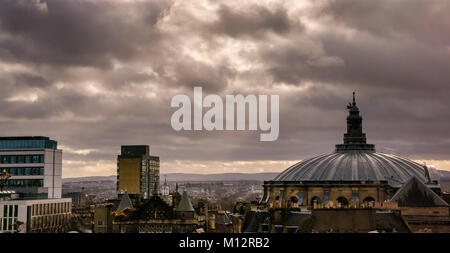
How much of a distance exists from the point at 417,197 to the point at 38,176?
387ft

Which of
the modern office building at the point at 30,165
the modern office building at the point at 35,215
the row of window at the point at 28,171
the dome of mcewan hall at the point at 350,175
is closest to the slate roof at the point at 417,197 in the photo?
the dome of mcewan hall at the point at 350,175

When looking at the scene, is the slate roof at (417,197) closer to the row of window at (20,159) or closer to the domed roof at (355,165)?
the domed roof at (355,165)

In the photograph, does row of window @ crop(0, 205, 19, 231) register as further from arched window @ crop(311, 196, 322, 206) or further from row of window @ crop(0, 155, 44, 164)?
arched window @ crop(311, 196, 322, 206)

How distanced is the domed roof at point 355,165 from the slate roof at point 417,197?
678 inches

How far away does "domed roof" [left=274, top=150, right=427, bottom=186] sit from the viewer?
137 m

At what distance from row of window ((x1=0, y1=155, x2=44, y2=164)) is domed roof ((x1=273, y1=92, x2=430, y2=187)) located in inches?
3151

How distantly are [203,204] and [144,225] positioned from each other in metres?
38.5

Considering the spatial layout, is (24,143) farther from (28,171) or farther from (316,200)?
(316,200)

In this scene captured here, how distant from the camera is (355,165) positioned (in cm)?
14075

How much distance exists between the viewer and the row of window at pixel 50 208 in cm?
17488

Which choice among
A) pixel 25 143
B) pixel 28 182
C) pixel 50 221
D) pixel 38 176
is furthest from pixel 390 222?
pixel 25 143

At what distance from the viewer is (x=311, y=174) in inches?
5556

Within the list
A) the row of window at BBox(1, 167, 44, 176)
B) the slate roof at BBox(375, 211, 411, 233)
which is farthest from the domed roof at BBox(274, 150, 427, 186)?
the row of window at BBox(1, 167, 44, 176)
